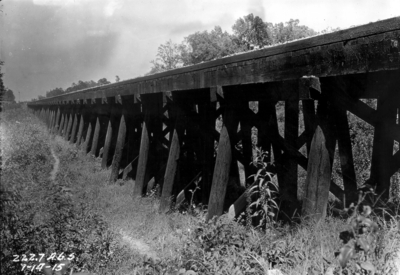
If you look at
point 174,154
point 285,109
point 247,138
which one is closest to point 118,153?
point 174,154

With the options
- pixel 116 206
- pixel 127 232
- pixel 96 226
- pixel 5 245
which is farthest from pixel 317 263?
pixel 116 206

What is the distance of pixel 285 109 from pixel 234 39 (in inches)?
1360

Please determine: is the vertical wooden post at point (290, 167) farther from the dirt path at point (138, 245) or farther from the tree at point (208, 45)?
the tree at point (208, 45)

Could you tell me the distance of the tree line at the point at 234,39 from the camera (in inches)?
1294

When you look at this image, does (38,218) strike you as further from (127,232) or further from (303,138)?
(303,138)

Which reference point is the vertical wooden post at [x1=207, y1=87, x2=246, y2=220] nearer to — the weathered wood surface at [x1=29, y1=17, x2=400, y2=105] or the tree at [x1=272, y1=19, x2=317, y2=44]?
the weathered wood surface at [x1=29, y1=17, x2=400, y2=105]

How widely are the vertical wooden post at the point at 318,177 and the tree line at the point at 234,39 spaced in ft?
81.5

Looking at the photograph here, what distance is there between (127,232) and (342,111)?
10.5ft

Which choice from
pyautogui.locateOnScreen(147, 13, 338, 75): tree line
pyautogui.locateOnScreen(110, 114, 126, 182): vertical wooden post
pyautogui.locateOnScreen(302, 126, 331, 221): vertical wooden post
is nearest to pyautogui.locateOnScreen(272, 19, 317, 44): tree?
pyautogui.locateOnScreen(147, 13, 338, 75): tree line

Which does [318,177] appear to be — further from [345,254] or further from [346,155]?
[345,254]

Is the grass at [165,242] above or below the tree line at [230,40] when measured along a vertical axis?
below

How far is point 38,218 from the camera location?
3.52 metres

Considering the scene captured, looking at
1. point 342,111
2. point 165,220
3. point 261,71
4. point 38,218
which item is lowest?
point 165,220

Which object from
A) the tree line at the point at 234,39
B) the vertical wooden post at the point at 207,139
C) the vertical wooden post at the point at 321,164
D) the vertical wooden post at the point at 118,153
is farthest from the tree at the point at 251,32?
the vertical wooden post at the point at 321,164
